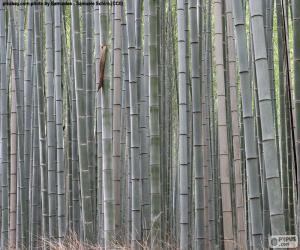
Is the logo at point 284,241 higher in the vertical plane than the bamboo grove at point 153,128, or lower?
lower

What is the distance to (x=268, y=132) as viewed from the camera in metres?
2.33

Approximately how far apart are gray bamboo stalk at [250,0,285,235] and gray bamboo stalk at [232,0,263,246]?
0.17 m

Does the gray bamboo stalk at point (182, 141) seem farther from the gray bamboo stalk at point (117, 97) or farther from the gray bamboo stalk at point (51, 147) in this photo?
the gray bamboo stalk at point (51, 147)

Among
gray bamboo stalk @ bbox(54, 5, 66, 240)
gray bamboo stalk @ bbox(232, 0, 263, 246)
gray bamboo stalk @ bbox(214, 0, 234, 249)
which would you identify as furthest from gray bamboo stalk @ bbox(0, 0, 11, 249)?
gray bamboo stalk @ bbox(232, 0, 263, 246)

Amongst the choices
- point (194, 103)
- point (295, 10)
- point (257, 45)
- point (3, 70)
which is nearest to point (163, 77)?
point (3, 70)

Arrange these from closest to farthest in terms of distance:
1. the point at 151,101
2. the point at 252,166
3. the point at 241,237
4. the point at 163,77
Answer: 1. the point at 252,166
2. the point at 151,101
3. the point at 241,237
4. the point at 163,77

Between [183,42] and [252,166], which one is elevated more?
[183,42]

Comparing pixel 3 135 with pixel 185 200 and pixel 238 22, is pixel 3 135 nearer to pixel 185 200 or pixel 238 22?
pixel 185 200

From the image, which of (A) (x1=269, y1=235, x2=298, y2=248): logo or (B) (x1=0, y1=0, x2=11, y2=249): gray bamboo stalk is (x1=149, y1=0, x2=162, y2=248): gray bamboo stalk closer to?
(A) (x1=269, y1=235, x2=298, y2=248): logo

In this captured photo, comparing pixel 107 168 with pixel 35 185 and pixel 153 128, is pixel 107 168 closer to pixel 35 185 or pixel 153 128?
pixel 153 128

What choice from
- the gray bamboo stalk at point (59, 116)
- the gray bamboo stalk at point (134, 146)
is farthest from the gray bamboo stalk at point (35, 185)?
the gray bamboo stalk at point (134, 146)

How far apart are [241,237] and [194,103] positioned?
3.29 feet

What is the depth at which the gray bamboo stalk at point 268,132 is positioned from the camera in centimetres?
227

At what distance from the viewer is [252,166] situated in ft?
8.22
